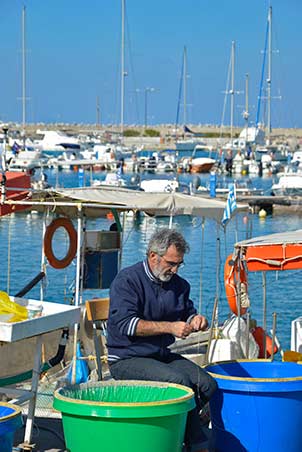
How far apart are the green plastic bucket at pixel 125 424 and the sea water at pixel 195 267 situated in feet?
19.4

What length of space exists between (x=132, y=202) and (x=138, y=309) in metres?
3.90

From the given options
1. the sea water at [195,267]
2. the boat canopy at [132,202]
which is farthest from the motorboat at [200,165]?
the boat canopy at [132,202]

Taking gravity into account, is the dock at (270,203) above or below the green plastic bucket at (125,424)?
below

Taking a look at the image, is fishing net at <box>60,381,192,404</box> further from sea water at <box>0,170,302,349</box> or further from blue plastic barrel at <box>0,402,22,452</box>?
sea water at <box>0,170,302,349</box>

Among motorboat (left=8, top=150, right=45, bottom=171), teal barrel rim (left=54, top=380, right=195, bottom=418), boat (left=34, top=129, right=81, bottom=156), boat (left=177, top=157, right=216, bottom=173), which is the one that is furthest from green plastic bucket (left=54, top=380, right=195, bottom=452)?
boat (left=34, top=129, right=81, bottom=156)

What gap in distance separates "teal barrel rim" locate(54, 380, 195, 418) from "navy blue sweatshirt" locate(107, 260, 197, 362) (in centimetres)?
25

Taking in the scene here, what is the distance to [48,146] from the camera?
85.2m

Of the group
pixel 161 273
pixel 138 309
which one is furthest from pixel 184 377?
pixel 161 273

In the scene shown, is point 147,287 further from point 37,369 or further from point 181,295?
point 37,369

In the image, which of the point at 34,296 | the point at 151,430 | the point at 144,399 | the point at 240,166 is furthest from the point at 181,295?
the point at 240,166

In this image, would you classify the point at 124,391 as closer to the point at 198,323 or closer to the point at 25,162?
the point at 198,323

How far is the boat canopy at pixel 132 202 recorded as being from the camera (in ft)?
30.1

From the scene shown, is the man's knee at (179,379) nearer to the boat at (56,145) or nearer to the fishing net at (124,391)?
the fishing net at (124,391)

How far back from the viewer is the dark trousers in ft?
16.9
